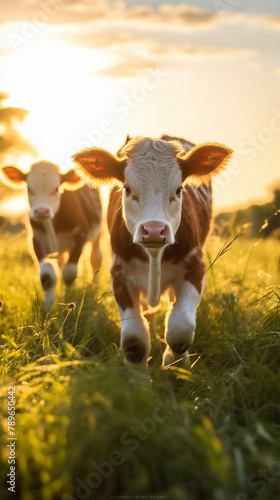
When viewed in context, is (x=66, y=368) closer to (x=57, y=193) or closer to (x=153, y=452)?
(x=153, y=452)

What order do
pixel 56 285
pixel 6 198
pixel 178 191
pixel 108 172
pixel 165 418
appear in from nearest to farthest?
pixel 165 418 < pixel 178 191 < pixel 108 172 < pixel 56 285 < pixel 6 198

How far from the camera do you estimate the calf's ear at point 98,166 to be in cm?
394

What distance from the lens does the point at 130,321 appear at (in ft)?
12.7

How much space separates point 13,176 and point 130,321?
12.0 feet

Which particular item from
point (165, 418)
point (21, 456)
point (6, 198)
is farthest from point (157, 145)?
Result: point (6, 198)

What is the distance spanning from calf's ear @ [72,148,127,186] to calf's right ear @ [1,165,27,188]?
2.96 m

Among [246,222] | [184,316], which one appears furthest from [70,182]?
[184,316]

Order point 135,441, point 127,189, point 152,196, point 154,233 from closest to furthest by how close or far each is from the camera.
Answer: point 135,441 → point 154,233 → point 152,196 → point 127,189

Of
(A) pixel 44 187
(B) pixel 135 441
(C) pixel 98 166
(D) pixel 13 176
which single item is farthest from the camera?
(D) pixel 13 176

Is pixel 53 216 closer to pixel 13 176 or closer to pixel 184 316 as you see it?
pixel 13 176

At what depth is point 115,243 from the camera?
4.17 m

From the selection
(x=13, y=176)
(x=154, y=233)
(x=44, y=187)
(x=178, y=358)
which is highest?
(x=13, y=176)

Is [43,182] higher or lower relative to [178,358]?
higher

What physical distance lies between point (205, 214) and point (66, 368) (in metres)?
2.58
